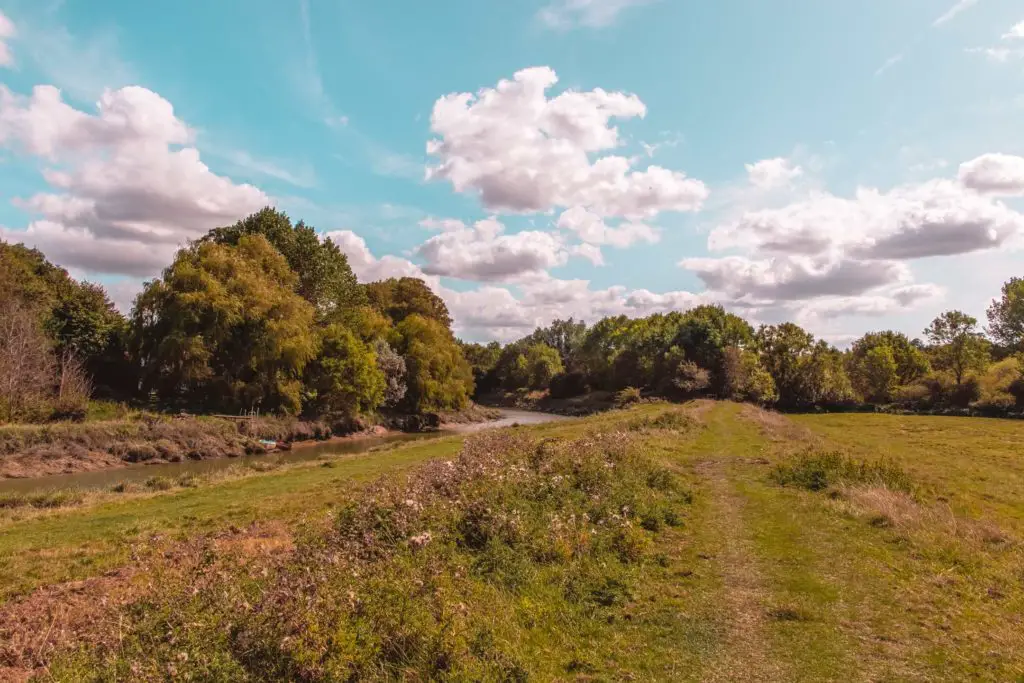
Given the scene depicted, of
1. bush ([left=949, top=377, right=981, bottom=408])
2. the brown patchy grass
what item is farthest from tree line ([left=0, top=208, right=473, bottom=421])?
bush ([left=949, top=377, right=981, bottom=408])

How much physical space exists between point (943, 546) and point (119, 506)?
24.8 meters

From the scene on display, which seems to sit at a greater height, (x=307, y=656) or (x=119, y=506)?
(x=307, y=656)

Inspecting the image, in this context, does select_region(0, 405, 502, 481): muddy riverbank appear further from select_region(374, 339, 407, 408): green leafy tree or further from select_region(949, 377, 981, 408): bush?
select_region(949, 377, 981, 408): bush

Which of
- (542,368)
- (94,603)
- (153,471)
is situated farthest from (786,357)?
(94,603)

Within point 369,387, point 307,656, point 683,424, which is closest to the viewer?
point 307,656

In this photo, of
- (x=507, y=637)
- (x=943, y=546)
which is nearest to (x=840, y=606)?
(x=943, y=546)

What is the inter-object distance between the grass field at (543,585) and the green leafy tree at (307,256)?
173 ft

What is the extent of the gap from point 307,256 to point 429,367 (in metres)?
21.4

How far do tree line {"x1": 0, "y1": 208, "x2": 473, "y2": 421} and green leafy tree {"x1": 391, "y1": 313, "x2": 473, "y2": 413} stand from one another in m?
2.29

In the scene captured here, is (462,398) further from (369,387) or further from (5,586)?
(5,586)

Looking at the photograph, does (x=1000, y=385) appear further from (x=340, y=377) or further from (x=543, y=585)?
(x=543, y=585)

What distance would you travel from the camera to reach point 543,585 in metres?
9.36

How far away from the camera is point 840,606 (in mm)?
9266

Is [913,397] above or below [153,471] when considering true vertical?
above
